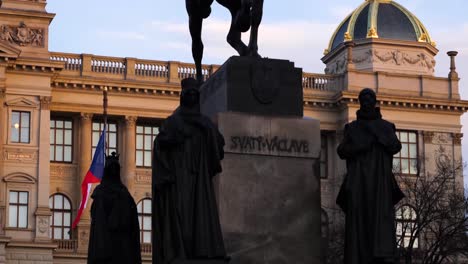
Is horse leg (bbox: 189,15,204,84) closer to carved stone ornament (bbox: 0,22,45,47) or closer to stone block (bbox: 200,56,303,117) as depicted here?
stone block (bbox: 200,56,303,117)

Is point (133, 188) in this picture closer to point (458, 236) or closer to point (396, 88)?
point (396, 88)

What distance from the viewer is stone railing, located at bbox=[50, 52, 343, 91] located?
214 feet

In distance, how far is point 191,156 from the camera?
13.2 m

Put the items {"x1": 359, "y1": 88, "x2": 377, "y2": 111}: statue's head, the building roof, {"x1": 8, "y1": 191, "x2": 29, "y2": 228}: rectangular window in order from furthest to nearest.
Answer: the building roof < {"x1": 8, "y1": 191, "x2": 29, "y2": 228}: rectangular window < {"x1": 359, "y1": 88, "x2": 377, "y2": 111}: statue's head

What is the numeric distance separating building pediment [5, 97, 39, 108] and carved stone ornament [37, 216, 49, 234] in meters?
5.30

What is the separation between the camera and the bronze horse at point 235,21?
49.7 feet

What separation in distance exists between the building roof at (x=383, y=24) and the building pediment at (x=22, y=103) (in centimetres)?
1820

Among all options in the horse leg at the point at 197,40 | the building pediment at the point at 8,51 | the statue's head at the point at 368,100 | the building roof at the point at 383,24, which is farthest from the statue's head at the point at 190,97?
the building roof at the point at 383,24

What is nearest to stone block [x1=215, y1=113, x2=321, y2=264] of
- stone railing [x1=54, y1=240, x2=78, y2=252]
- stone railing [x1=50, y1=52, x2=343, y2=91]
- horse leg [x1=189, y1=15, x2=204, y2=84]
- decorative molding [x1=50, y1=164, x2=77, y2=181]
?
horse leg [x1=189, y1=15, x2=204, y2=84]

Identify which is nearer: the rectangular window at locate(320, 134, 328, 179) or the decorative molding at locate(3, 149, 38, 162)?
the decorative molding at locate(3, 149, 38, 162)

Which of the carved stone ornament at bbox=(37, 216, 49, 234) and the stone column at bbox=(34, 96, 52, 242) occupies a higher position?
the stone column at bbox=(34, 96, 52, 242)

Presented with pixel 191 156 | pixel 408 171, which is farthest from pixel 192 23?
pixel 408 171

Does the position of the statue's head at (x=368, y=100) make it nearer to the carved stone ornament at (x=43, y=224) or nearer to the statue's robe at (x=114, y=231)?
the statue's robe at (x=114, y=231)

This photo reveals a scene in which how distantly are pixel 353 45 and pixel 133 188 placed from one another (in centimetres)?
1422
